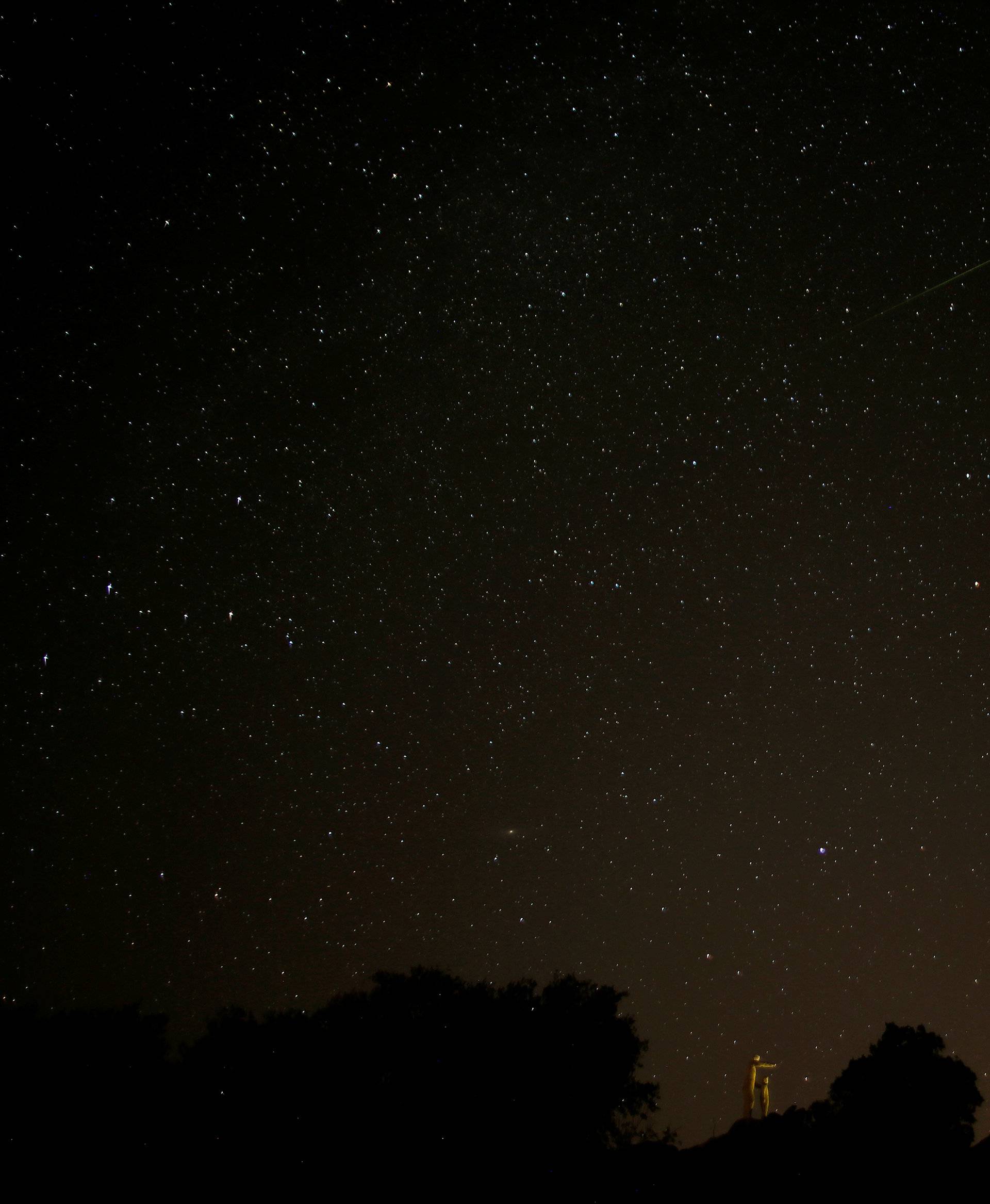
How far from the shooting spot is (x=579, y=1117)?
11789mm

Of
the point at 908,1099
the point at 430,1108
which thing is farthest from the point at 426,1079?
the point at 908,1099

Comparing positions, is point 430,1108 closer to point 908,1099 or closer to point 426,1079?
point 426,1079

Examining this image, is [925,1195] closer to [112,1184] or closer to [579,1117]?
[579,1117]

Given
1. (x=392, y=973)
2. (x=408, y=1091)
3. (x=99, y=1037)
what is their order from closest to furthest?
1. (x=408, y=1091)
2. (x=99, y=1037)
3. (x=392, y=973)

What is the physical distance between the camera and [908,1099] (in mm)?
10938

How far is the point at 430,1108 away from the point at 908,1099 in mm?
5442

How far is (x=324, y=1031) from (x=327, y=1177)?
259 centimetres

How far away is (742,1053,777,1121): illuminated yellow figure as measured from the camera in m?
14.6

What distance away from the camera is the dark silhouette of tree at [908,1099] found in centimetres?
1020

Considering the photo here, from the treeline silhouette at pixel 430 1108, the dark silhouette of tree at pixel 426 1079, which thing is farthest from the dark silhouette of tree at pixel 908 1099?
the dark silhouette of tree at pixel 426 1079

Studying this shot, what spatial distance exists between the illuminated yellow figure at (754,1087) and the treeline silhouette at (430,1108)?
121 inches

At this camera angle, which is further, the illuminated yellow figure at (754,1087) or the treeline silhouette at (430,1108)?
the illuminated yellow figure at (754,1087)

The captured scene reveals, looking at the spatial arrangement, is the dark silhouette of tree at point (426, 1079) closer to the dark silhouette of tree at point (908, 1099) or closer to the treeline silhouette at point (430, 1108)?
the treeline silhouette at point (430, 1108)

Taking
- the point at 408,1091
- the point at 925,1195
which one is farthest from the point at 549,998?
the point at 925,1195
